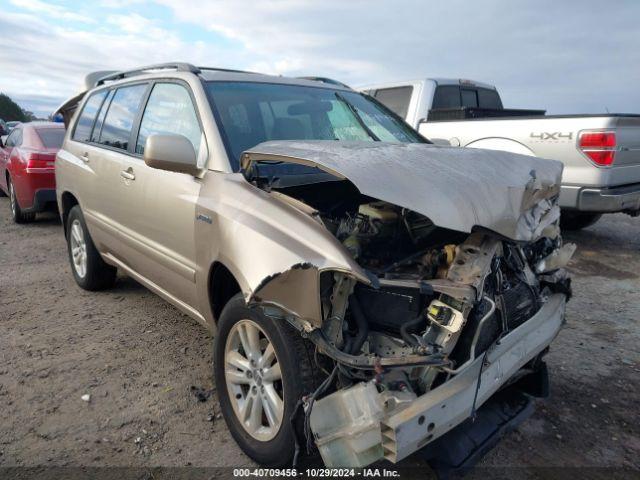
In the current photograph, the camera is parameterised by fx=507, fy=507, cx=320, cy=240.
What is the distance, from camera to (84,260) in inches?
181

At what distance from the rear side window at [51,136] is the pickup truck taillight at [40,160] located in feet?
0.93

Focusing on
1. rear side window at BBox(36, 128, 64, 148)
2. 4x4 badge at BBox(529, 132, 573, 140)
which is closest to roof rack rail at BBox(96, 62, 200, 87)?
rear side window at BBox(36, 128, 64, 148)

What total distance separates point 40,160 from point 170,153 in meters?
5.73

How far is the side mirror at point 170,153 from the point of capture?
2.57 m

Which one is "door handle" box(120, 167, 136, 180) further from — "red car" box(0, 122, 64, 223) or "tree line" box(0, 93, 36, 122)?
"tree line" box(0, 93, 36, 122)

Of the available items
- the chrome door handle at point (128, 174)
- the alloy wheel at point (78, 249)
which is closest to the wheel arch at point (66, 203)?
the alloy wheel at point (78, 249)

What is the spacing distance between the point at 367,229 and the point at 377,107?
199 cm

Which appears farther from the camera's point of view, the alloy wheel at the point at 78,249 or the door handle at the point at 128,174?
the alloy wheel at the point at 78,249

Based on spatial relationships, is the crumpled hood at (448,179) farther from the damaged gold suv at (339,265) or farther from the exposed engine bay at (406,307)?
the exposed engine bay at (406,307)

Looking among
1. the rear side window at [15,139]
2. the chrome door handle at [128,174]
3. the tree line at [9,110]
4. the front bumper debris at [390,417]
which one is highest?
the chrome door handle at [128,174]

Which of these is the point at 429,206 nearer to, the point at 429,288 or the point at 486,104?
the point at 429,288

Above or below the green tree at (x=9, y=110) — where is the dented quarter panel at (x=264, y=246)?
above

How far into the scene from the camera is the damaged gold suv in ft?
6.21

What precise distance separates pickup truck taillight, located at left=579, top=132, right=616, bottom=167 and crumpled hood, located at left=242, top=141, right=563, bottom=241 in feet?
10.3
